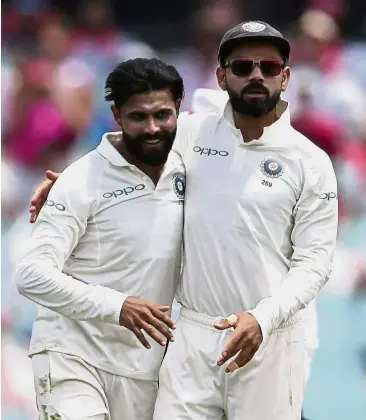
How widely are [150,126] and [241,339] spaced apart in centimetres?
80

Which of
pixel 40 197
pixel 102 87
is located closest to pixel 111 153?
pixel 40 197

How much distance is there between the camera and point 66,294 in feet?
11.5

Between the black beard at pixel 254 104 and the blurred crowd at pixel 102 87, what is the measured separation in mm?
3609

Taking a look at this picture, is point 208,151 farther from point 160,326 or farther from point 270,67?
point 160,326

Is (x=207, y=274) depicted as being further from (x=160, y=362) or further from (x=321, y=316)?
(x=321, y=316)

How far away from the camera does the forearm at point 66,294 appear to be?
3484 mm

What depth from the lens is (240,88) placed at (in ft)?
12.0

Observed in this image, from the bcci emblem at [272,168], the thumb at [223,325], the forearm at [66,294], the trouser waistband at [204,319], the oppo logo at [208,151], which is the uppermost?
→ the oppo logo at [208,151]

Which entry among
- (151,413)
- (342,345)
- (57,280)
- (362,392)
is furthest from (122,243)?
(342,345)

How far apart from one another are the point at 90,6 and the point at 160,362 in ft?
19.1

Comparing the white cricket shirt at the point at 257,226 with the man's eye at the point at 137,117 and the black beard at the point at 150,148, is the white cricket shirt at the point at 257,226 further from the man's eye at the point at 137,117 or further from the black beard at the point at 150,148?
the man's eye at the point at 137,117

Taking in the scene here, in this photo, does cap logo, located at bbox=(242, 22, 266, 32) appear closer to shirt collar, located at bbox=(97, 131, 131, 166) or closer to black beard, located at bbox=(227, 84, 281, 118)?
black beard, located at bbox=(227, 84, 281, 118)

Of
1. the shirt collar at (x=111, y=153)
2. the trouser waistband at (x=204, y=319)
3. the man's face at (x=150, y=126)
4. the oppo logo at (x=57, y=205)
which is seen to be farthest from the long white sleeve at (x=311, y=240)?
the oppo logo at (x=57, y=205)

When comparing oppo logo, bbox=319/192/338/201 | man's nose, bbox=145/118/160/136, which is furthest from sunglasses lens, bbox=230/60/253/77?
oppo logo, bbox=319/192/338/201
